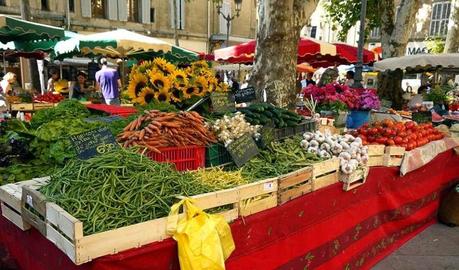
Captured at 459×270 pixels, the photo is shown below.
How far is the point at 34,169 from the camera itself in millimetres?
3053

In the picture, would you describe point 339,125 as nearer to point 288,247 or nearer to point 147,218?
point 288,247

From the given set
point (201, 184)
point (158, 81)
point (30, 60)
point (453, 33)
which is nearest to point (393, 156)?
point (201, 184)

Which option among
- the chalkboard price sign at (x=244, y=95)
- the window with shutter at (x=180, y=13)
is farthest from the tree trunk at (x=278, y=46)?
the window with shutter at (x=180, y=13)

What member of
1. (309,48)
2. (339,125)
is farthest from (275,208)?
(309,48)

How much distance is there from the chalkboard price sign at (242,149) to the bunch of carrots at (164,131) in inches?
9.2

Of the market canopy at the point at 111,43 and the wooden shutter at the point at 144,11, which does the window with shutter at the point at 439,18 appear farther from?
the market canopy at the point at 111,43

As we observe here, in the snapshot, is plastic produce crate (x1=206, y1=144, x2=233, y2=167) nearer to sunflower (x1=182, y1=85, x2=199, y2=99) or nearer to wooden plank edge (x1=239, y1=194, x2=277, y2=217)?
wooden plank edge (x1=239, y1=194, x2=277, y2=217)

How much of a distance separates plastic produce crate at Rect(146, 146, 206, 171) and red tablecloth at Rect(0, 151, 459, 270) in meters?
0.71

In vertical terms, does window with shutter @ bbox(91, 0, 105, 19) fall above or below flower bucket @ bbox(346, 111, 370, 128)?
above

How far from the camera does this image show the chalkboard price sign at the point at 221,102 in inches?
144

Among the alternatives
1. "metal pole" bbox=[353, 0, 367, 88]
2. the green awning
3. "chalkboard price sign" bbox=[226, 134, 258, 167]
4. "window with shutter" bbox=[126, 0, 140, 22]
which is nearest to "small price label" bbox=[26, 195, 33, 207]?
"chalkboard price sign" bbox=[226, 134, 258, 167]

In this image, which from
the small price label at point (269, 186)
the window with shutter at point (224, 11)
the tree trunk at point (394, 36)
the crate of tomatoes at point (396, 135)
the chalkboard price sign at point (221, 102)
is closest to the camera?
the small price label at point (269, 186)

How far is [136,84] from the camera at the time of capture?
3.79 metres

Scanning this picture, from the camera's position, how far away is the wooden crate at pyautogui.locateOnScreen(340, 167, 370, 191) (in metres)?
3.29
